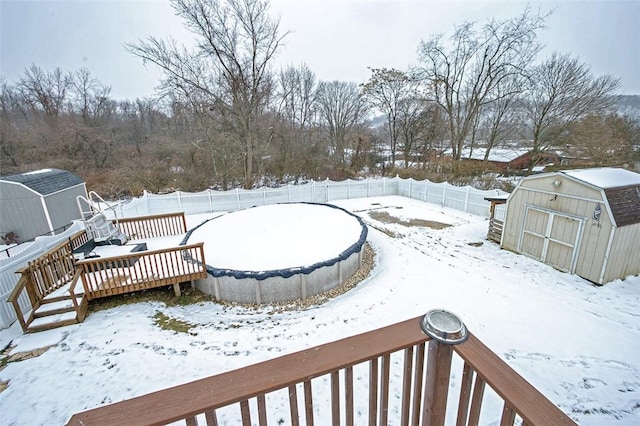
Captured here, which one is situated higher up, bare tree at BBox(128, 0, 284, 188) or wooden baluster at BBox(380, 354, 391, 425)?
bare tree at BBox(128, 0, 284, 188)

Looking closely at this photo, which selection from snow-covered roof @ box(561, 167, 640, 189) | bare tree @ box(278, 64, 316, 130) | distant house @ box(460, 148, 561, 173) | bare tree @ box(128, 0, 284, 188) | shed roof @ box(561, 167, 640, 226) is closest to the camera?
shed roof @ box(561, 167, 640, 226)

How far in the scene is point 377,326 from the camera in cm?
462

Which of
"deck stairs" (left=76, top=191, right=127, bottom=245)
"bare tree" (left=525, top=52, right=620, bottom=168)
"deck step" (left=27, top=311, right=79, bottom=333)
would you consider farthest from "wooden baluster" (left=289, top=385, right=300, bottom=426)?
"bare tree" (left=525, top=52, right=620, bottom=168)

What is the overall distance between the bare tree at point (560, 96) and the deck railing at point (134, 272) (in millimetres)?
22130

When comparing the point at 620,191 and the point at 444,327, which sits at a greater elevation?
the point at 444,327

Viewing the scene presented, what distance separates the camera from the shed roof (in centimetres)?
569

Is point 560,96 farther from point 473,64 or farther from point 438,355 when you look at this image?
point 438,355

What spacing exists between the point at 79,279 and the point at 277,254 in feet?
14.3

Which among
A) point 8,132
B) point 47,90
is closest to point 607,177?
point 8,132

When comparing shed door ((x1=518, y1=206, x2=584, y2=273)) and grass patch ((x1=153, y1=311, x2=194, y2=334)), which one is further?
shed door ((x1=518, y1=206, x2=584, y2=273))

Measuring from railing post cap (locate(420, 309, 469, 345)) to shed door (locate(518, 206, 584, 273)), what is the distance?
7466 millimetres

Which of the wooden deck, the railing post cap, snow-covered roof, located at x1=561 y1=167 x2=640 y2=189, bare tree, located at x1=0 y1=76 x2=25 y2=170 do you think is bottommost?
the wooden deck

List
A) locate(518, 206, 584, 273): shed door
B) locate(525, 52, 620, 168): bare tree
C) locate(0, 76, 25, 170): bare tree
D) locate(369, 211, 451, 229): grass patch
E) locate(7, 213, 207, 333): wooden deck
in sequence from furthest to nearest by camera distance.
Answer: locate(0, 76, 25, 170): bare tree → locate(525, 52, 620, 168): bare tree → locate(369, 211, 451, 229): grass patch → locate(518, 206, 584, 273): shed door → locate(7, 213, 207, 333): wooden deck

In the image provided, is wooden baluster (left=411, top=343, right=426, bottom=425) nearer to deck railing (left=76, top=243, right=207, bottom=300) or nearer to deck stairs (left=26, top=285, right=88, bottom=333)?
deck railing (left=76, top=243, right=207, bottom=300)
